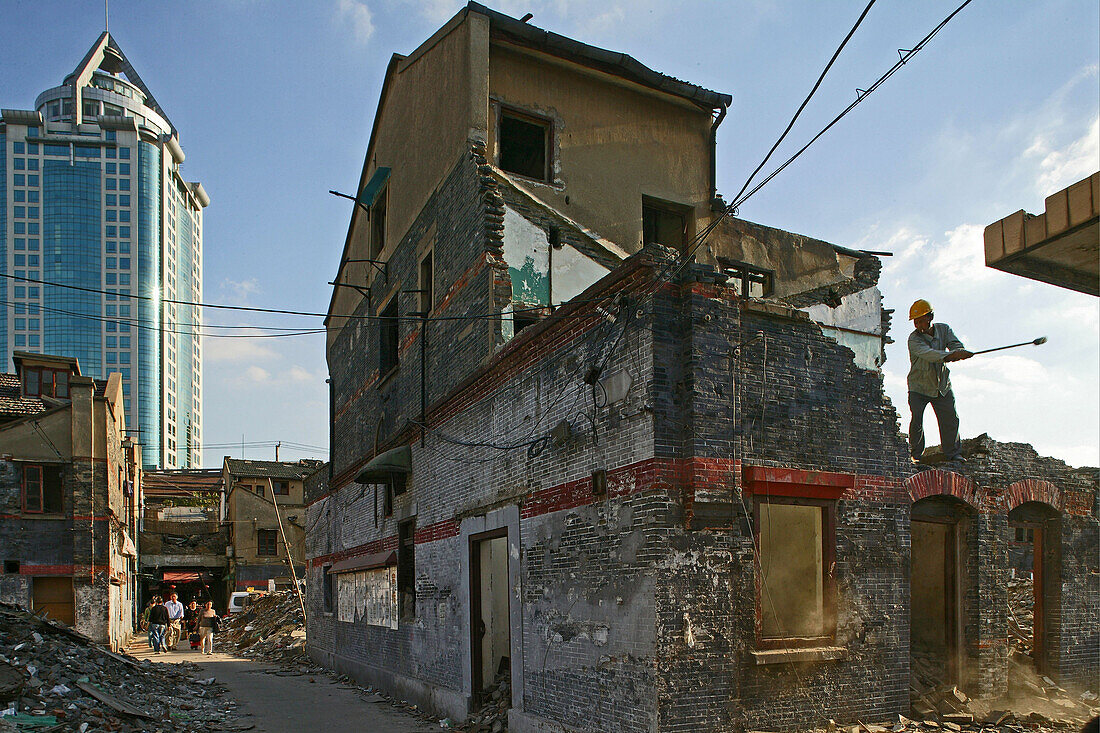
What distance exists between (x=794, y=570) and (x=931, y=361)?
10.5 ft

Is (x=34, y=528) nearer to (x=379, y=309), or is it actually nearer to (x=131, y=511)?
(x=131, y=511)

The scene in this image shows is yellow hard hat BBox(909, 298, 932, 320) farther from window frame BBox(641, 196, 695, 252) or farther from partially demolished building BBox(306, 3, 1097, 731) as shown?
window frame BBox(641, 196, 695, 252)

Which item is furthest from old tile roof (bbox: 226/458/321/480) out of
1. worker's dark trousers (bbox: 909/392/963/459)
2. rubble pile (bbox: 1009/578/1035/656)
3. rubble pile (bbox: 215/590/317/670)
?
worker's dark trousers (bbox: 909/392/963/459)

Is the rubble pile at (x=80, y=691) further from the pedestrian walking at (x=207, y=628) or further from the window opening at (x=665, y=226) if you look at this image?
the pedestrian walking at (x=207, y=628)

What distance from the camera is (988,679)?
9930 millimetres

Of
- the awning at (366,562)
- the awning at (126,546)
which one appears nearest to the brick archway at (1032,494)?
the awning at (366,562)

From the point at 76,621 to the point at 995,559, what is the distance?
27464 millimetres

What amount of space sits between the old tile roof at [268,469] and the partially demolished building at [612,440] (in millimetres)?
36735

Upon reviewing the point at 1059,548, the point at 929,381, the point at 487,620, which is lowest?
the point at 487,620

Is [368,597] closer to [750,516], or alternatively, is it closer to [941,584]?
[941,584]

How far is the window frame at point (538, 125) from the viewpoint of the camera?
1439cm

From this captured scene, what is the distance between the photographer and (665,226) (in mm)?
16797

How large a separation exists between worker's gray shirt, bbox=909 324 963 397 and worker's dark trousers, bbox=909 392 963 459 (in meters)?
0.11

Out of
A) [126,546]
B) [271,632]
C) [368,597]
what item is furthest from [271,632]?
[368,597]
